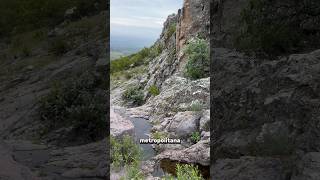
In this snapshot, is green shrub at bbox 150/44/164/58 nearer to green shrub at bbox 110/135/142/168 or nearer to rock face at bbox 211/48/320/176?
rock face at bbox 211/48/320/176

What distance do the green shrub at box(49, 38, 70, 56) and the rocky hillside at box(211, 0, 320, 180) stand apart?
1042 millimetres

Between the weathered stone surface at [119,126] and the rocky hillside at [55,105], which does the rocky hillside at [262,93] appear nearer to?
the weathered stone surface at [119,126]

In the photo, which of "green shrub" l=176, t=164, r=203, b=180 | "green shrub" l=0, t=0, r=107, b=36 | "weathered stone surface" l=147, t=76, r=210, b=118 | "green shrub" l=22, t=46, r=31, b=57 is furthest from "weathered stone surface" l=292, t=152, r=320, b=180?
"green shrub" l=22, t=46, r=31, b=57

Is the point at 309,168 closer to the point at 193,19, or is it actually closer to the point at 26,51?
the point at 193,19

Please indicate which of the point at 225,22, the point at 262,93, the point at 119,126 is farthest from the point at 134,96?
the point at 262,93

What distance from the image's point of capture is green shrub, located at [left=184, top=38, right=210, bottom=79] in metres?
3.47

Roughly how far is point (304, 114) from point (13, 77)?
1.95m

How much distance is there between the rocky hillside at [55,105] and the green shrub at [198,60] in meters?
0.80

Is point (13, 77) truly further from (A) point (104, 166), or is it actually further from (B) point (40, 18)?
(A) point (104, 166)

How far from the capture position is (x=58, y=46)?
3.07 m

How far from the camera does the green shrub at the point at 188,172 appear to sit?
10.2 ft

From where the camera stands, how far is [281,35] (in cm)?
315

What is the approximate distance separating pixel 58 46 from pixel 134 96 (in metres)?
1.07

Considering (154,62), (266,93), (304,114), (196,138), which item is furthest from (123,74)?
(304,114)
